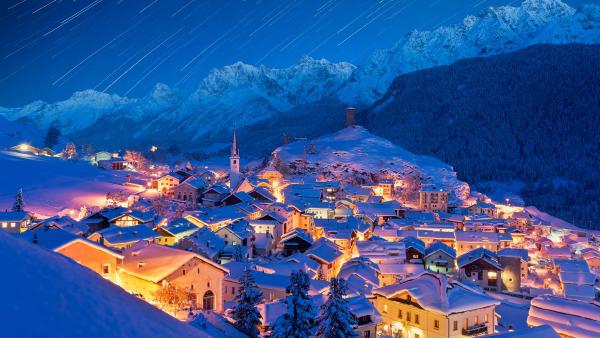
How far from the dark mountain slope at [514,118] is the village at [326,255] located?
1925 inches

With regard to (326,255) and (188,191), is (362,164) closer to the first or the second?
(188,191)

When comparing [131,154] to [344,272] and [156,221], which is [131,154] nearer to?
[156,221]

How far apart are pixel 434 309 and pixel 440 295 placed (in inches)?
34.1

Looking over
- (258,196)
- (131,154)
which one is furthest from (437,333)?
(131,154)

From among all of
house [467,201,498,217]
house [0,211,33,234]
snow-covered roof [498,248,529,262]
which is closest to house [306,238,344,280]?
snow-covered roof [498,248,529,262]

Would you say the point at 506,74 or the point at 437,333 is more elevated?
the point at 506,74

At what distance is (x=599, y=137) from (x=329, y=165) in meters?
87.3

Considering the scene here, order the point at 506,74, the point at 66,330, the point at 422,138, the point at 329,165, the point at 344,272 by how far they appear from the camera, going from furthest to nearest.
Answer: the point at 506,74, the point at 422,138, the point at 329,165, the point at 344,272, the point at 66,330

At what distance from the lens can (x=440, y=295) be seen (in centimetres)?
2369

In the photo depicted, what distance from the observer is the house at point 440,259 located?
141 feet

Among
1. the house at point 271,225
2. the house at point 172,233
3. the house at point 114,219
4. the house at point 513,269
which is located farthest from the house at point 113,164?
the house at point 513,269

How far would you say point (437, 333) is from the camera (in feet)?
75.4

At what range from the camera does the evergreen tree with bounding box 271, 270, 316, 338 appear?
49.4ft

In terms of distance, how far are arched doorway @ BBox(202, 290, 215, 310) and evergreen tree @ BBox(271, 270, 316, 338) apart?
8489mm
